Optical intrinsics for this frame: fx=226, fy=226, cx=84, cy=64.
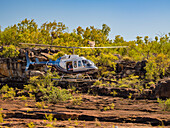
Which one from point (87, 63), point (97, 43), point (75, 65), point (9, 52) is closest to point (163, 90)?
point (87, 63)

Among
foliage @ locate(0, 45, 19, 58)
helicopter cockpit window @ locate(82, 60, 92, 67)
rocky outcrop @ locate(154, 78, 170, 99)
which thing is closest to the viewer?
rocky outcrop @ locate(154, 78, 170, 99)

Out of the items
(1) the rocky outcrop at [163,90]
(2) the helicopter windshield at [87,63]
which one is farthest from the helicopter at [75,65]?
(1) the rocky outcrop at [163,90]

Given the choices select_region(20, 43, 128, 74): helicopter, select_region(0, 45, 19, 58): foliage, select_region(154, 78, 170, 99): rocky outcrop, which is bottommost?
select_region(154, 78, 170, 99): rocky outcrop

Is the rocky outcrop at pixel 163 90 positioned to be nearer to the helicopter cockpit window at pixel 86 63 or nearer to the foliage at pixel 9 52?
the helicopter cockpit window at pixel 86 63

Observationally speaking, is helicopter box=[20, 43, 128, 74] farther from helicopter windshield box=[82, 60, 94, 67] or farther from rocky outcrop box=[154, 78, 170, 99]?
rocky outcrop box=[154, 78, 170, 99]

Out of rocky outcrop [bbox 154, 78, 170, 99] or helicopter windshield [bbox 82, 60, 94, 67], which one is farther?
helicopter windshield [bbox 82, 60, 94, 67]

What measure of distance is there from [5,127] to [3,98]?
35.1 feet

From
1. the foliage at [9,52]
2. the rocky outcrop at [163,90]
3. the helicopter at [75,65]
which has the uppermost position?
the foliage at [9,52]

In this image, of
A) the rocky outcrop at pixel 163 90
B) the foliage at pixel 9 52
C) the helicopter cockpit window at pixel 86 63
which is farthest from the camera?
the foliage at pixel 9 52

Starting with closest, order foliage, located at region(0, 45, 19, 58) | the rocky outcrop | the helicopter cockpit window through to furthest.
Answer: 1. the rocky outcrop
2. the helicopter cockpit window
3. foliage, located at region(0, 45, 19, 58)

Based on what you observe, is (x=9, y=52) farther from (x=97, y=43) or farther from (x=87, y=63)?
(x=97, y=43)

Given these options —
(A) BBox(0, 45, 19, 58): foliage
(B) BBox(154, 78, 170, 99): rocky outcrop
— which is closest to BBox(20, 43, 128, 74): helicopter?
(B) BBox(154, 78, 170, 99): rocky outcrop

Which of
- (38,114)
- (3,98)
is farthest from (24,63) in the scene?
(38,114)

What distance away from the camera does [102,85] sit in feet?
70.6
